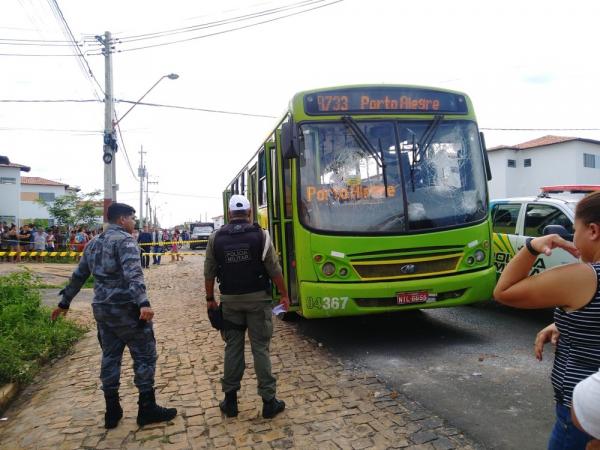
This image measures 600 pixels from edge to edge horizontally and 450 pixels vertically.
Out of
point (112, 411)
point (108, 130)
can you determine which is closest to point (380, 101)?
point (112, 411)

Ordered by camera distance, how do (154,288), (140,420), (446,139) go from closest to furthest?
(140,420) < (446,139) < (154,288)

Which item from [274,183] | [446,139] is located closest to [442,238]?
[446,139]

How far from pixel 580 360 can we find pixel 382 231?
401 centimetres

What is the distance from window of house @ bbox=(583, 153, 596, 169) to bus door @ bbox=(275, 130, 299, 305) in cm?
3741

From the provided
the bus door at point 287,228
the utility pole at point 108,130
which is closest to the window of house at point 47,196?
the utility pole at point 108,130

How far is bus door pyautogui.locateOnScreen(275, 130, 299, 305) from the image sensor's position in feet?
20.3

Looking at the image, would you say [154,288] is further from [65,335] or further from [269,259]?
[269,259]

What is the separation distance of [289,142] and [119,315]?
2.82 meters

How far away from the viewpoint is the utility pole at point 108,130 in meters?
17.7

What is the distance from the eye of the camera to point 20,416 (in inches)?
184

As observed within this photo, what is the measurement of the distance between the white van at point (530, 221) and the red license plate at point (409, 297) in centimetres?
210

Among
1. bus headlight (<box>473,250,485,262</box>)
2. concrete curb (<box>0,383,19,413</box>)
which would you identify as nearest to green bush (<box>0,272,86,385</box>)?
concrete curb (<box>0,383,19,413</box>)

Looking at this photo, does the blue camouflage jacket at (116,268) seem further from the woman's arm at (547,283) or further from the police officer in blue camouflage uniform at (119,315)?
the woman's arm at (547,283)

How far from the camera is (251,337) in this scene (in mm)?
4195
